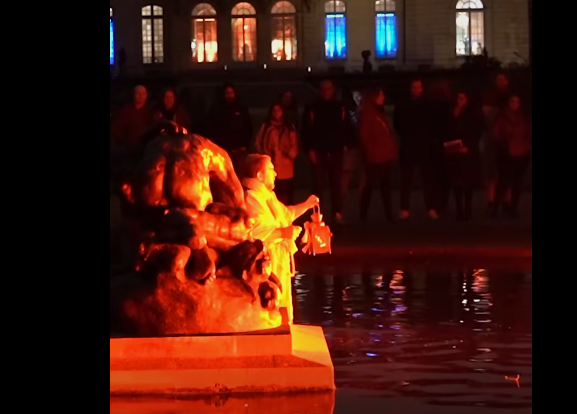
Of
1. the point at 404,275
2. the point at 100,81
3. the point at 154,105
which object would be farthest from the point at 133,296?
the point at 154,105

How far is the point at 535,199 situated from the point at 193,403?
3.30 metres

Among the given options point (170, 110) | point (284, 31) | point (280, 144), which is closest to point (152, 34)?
point (284, 31)

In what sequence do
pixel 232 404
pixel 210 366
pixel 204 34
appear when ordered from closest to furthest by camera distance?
1. pixel 232 404
2. pixel 210 366
3. pixel 204 34

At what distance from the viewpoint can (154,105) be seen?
1855cm

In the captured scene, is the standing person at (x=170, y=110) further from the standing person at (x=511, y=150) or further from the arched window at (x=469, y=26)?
the arched window at (x=469, y=26)

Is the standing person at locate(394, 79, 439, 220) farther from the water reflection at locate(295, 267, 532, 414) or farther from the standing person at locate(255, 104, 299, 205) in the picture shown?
the water reflection at locate(295, 267, 532, 414)

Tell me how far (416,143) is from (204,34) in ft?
138

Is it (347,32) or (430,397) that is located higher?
(347,32)

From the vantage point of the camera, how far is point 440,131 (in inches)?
776

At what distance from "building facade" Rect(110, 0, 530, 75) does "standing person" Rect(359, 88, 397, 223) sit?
3790 centimetres

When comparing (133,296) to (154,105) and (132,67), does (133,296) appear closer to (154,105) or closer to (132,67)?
(154,105)

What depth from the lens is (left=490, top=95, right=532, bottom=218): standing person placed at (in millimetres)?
19734

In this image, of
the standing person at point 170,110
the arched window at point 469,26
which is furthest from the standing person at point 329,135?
the arched window at point 469,26

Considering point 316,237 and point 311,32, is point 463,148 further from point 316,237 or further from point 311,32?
point 311,32
